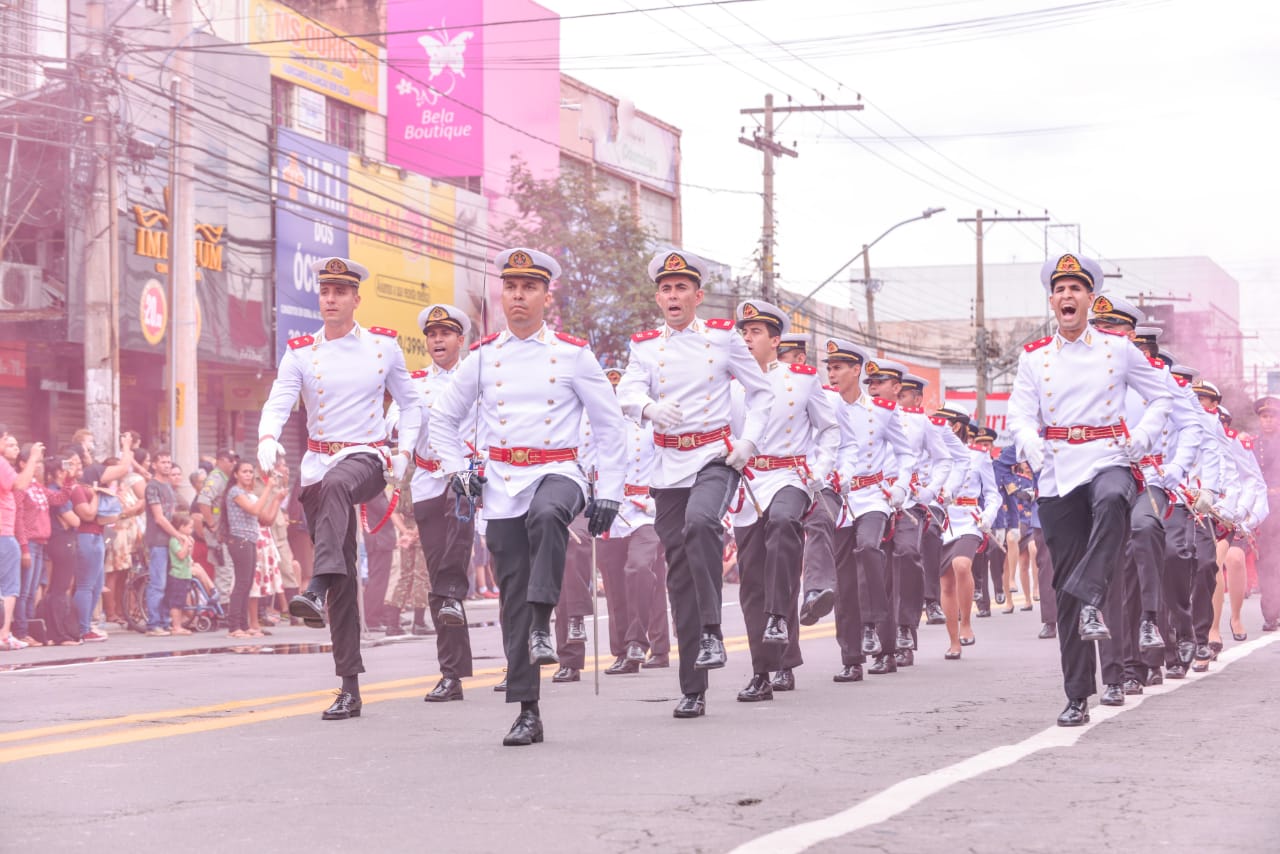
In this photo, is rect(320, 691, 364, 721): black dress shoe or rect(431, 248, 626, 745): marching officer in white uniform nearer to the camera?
rect(431, 248, 626, 745): marching officer in white uniform

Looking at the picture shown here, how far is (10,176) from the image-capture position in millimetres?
26219

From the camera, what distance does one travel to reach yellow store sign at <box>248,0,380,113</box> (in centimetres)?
3478

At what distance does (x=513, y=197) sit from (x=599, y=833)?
3317 cm

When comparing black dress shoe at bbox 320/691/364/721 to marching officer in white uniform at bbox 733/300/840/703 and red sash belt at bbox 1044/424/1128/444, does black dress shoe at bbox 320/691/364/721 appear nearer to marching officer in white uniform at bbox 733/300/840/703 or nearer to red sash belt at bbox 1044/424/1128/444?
marching officer in white uniform at bbox 733/300/840/703

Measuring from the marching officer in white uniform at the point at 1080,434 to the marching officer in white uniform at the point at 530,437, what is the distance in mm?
2196

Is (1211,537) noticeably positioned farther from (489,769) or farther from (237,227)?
(237,227)

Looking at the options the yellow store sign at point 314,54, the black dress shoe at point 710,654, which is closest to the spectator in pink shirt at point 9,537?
the black dress shoe at point 710,654

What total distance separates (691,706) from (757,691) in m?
1.07

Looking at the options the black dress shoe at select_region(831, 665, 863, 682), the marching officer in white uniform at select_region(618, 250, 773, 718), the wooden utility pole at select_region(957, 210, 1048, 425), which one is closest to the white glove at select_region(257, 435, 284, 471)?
the marching officer in white uniform at select_region(618, 250, 773, 718)

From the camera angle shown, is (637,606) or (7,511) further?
(7,511)

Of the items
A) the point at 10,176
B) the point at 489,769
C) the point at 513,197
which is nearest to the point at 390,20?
the point at 513,197

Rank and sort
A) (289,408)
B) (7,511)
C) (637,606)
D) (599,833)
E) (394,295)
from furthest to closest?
(394,295) < (7,511) < (637,606) < (289,408) < (599,833)

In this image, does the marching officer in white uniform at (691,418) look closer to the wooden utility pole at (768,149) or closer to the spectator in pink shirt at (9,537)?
the spectator in pink shirt at (9,537)

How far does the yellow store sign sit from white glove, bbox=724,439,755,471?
→ 2479cm
